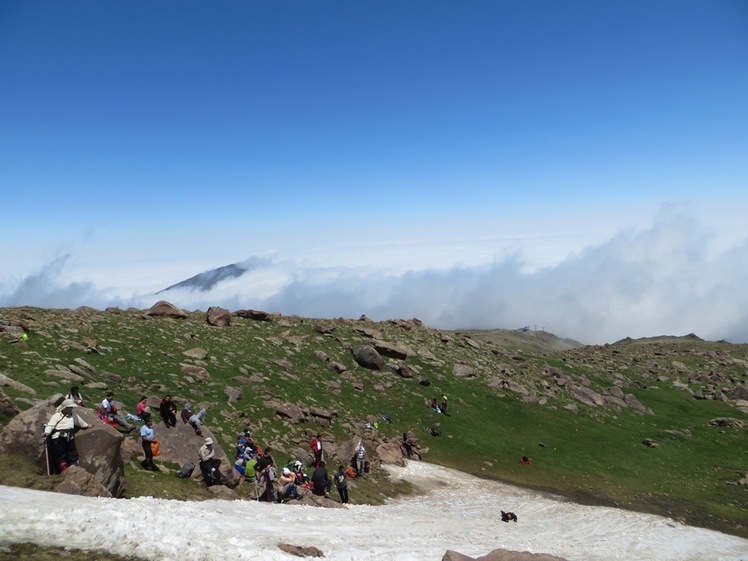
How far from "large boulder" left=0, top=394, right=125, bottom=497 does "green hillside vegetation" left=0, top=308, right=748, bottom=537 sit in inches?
84.6

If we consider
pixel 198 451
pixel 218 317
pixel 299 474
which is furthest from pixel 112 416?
pixel 218 317

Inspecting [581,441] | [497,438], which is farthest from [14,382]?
[581,441]

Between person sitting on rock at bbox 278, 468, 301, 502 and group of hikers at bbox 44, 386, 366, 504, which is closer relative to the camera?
group of hikers at bbox 44, 386, 366, 504

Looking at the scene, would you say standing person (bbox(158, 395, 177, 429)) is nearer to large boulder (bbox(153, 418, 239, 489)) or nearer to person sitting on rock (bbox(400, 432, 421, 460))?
large boulder (bbox(153, 418, 239, 489))

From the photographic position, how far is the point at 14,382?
31.2 meters

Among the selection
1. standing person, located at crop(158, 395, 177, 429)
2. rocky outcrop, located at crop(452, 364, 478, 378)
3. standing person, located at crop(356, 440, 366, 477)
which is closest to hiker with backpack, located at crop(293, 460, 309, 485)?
standing person, located at crop(356, 440, 366, 477)

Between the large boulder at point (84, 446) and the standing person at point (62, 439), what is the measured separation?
384 mm

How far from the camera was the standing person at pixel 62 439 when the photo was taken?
2145 cm

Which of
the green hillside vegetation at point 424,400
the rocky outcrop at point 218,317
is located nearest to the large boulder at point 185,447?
the green hillside vegetation at point 424,400

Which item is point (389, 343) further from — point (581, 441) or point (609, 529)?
point (609, 529)

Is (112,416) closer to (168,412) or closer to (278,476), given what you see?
(168,412)

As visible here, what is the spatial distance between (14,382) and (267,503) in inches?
721

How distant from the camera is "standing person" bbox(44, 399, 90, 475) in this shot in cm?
2145

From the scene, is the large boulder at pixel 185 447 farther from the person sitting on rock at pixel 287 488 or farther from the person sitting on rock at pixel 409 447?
the person sitting on rock at pixel 409 447
